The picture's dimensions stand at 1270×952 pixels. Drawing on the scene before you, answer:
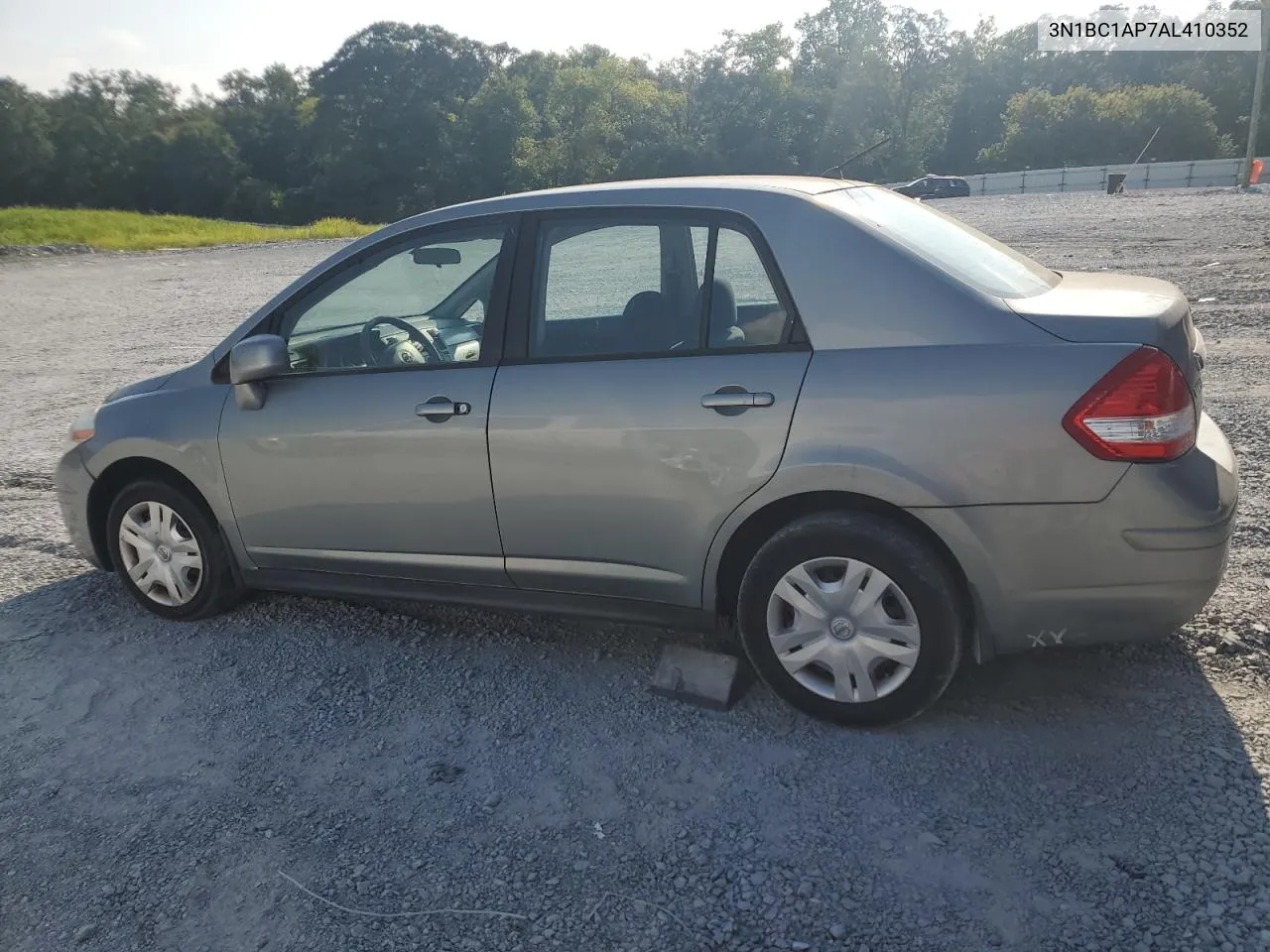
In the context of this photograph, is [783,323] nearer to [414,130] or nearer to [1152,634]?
[1152,634]

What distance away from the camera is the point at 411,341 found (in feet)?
13.6

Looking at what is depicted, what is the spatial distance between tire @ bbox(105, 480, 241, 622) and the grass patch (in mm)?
28753

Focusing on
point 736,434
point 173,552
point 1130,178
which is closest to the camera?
point 736,434

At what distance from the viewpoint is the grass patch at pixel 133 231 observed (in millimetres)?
31575

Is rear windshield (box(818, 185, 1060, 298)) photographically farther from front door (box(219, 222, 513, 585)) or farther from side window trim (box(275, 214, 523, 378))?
front door (box(219, 222, 513, 585))

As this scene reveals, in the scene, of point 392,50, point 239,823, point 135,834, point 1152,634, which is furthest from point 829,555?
point 392,50

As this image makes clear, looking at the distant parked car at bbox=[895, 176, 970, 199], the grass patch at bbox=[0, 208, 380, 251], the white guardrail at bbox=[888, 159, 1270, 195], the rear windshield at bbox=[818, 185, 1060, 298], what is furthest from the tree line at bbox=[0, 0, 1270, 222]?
the rear windshield at bbox=[818, 185, 1060, 298]

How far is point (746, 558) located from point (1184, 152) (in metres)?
76.5

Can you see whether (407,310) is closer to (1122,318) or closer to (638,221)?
(638,221)

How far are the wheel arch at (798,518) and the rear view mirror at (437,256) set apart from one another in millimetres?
1644

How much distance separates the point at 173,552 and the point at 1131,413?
3833mm

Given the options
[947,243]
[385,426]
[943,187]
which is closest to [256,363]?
[385,426]

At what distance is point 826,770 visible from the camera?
3219 millimetres

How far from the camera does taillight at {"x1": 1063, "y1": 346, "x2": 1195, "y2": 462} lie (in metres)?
2.93
